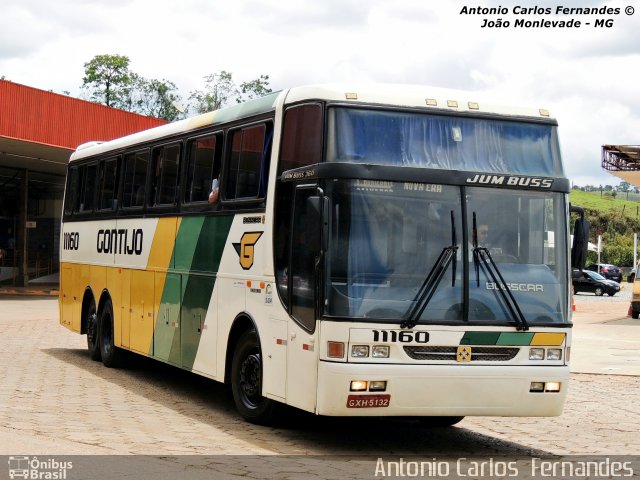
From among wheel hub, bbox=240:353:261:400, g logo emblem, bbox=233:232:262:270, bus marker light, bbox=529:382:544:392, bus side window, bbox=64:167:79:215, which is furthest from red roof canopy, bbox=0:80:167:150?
bus marker light, bbox=529:382:544:392

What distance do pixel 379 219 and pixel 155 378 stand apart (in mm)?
7004

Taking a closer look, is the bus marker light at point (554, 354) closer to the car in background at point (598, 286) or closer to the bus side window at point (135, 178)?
the bus side window at point (135, 178)

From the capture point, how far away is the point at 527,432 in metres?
12.2

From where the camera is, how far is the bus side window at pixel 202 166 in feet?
42.6

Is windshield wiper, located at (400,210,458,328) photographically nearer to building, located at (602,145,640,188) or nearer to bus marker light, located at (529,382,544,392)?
bus marker light, located at (529,382,544,392)

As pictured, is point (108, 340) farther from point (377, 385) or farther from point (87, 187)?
point (377, 385)

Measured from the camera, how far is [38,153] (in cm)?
4078

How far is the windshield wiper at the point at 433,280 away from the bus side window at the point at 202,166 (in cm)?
362

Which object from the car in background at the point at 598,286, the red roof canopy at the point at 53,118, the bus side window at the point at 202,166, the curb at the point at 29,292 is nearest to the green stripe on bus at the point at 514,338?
the bus side window at the point at 202,166

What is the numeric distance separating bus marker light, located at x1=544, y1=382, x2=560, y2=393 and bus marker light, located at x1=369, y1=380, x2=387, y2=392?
5.09 ft

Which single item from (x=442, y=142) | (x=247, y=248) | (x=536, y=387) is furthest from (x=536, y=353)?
(x=247, y=248)

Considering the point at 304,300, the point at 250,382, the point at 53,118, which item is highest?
the point at 53,118

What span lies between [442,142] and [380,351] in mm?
2047

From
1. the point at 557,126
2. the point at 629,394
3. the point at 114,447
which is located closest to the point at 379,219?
the point at 557,126
